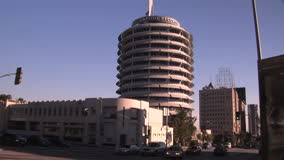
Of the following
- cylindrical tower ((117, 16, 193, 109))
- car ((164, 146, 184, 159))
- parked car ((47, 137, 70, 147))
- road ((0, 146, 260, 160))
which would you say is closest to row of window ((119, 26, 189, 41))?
cylindrical tower ((117, 16, 193, 109))

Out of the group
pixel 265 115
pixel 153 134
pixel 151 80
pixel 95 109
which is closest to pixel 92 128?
pixel 95 109

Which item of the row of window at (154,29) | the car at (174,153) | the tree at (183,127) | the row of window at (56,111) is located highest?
the row of window at (154,29)

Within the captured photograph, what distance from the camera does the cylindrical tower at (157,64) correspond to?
360ft

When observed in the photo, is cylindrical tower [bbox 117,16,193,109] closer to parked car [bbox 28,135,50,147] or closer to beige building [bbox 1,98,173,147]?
beige building [bbox 1,98,173,147]

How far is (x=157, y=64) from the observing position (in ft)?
367

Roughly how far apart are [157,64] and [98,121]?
50259mm

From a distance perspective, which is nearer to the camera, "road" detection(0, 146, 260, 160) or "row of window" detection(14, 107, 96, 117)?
"road" detection(0, 146, 260, 160)

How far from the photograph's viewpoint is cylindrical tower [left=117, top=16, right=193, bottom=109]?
10971 centimetres

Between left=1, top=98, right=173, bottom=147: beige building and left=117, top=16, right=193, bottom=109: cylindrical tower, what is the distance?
1093 inches

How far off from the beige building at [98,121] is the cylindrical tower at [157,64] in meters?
27.8

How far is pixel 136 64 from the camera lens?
116 m

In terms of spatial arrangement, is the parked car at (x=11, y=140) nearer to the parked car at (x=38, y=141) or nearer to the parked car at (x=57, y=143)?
the parked car at (x=38, y=141)

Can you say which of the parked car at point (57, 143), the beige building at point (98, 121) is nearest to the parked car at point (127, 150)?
the beige building at point (98, 121)

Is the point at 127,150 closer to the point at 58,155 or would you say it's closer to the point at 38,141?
the point at 58,155
